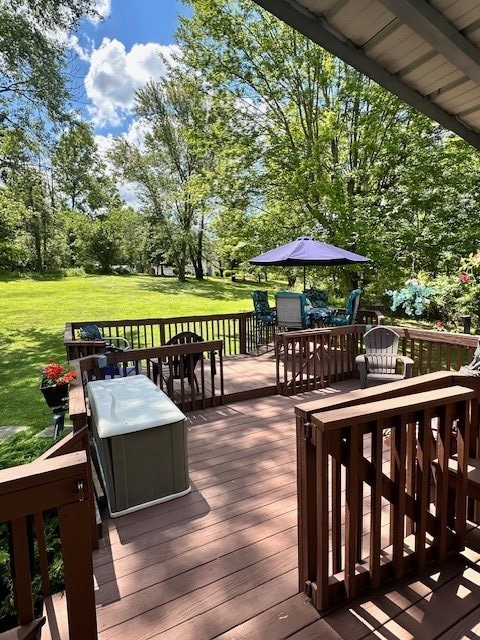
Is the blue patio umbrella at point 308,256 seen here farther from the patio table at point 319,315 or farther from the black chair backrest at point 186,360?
the black chair backrest at point 186,360

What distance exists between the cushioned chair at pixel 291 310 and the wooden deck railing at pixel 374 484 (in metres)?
4.85

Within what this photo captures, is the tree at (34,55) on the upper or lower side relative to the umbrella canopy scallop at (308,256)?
upper

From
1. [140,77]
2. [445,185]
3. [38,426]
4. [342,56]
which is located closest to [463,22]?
[342,56]

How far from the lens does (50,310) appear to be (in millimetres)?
13250

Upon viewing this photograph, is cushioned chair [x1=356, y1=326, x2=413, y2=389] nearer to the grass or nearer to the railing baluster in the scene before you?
the grass

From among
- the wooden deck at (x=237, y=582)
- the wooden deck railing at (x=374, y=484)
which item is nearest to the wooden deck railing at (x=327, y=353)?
the wooden deck at (x=237, y=582)

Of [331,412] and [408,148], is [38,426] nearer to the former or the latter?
[331,412]

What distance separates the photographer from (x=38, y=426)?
4.72 metres

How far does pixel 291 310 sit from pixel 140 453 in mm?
4814

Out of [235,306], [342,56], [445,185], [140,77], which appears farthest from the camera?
[140,77]

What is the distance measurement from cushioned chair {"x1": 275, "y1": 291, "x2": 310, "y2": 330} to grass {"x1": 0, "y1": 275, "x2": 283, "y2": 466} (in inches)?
167

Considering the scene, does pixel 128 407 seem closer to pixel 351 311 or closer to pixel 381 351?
pixel 381 351

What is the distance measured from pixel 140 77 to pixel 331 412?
23204 mm

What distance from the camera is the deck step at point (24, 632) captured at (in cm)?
115
